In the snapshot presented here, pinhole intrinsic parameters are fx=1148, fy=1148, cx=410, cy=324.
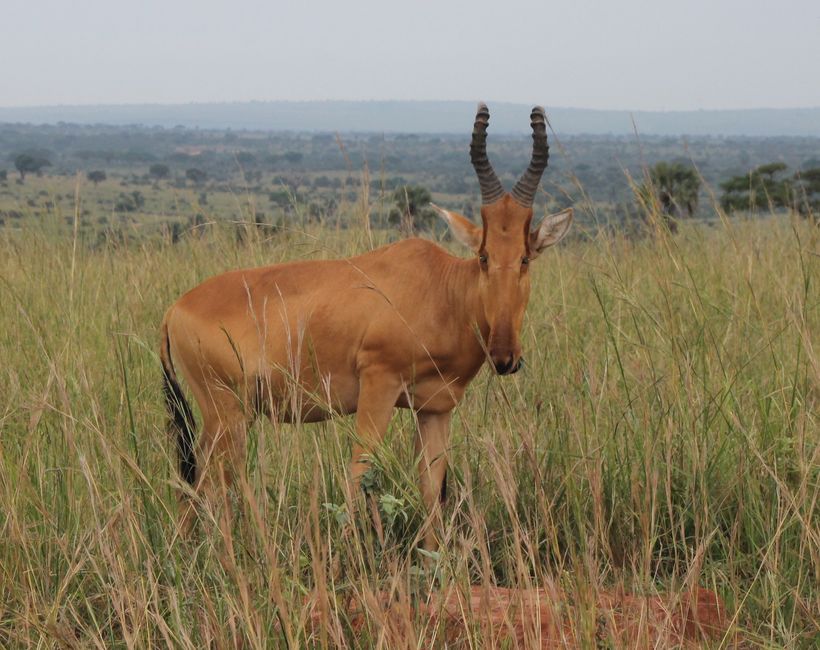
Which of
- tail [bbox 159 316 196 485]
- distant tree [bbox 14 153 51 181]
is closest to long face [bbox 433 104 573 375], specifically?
tail [bbox 159 316 196 485]

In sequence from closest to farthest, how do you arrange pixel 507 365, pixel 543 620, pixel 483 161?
1. pixel 543 620
2. pixel 507 365
3. pixel 483 161

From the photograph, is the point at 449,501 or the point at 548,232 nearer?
the point at 548,232

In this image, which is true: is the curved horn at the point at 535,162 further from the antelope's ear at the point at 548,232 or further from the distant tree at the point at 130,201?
the distant tree at the point at 130,201

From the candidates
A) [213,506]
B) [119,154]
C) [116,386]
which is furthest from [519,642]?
[119,154]

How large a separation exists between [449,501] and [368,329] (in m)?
0.86

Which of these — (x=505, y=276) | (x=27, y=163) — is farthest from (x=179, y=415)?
(x=27, y=163)

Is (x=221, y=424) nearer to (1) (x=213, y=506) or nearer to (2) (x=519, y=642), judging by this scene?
(1) (x=213, y=506)

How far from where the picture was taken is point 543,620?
3.45 meters

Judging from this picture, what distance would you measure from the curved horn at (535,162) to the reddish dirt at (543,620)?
190 centimetres

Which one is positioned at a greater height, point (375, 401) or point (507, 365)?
point (507, 365)

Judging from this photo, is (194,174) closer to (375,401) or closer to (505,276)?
(375,401)

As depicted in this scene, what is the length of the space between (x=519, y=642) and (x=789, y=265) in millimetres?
6213

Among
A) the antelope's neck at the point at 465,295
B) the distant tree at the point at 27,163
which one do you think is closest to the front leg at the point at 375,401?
the antelope's neck at the point at 465,295

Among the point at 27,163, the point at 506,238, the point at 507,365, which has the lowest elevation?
the point at 27,163
